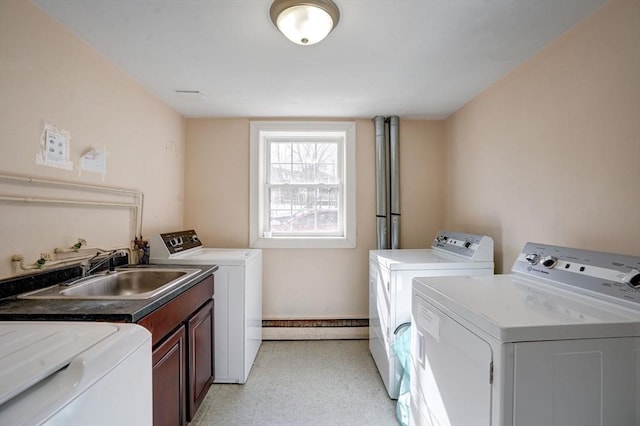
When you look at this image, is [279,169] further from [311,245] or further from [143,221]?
[143,221]

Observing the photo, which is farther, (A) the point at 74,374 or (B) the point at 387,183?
(B) the point at 387,183

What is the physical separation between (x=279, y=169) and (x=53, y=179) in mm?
1823

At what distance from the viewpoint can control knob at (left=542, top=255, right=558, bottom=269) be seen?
131 centimetres

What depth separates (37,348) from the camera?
0.72 meters

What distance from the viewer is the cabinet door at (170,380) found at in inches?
49.8

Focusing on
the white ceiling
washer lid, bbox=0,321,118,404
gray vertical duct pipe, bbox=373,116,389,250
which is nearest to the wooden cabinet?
washer lid, bbox=0,321,118,404

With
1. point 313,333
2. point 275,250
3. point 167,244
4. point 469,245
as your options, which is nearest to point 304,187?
point 275,250

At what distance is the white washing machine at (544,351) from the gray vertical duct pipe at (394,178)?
1518mm

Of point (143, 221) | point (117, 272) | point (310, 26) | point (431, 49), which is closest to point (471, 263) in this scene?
point (431, 49)

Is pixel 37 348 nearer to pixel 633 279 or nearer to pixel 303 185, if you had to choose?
pixel 633 279

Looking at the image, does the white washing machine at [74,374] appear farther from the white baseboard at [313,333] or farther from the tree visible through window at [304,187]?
the tree visible through window at [304,187]

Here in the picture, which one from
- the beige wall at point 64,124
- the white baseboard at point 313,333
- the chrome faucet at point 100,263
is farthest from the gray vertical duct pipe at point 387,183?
the chrome faucet at point 100,263

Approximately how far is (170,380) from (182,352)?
6.1 inches

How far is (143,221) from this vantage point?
2143 millimetres
